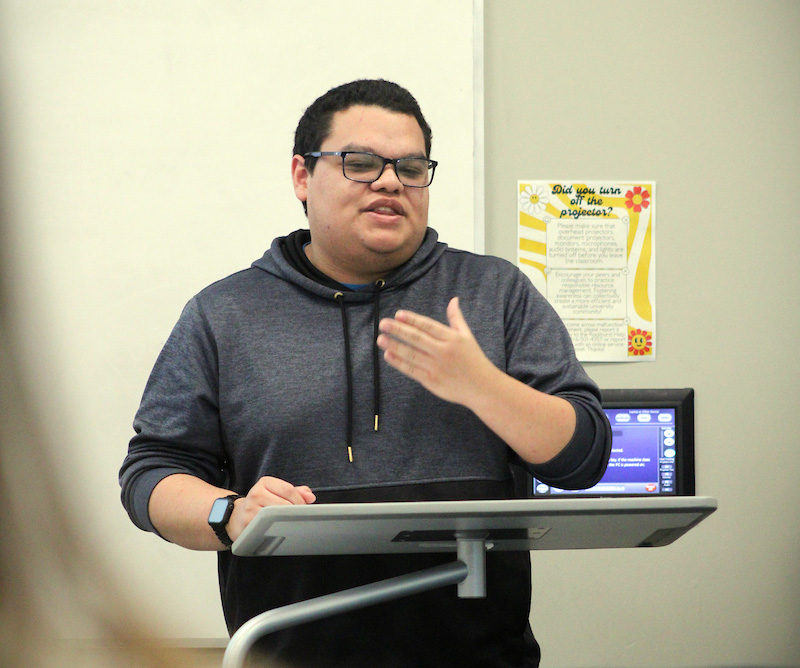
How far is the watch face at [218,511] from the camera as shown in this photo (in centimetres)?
102

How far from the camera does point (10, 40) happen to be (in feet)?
0.61

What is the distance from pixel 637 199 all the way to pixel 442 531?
1.54 metres

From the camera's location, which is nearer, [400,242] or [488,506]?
[488,506]

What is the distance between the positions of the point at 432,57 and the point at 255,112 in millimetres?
A: 483

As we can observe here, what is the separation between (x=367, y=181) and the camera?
1.35 metres

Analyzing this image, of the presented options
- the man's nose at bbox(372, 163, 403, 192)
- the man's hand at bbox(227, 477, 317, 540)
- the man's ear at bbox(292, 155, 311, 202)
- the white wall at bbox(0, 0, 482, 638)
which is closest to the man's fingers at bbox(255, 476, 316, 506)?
the man's hand at bbox(227, 477, 317, 540)

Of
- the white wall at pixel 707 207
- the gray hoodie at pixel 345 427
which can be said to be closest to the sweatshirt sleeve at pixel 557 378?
the gray hoodie at pixel 345 427

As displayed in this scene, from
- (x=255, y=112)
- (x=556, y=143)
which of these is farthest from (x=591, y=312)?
(x=255, y=112)

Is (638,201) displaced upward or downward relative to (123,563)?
upward

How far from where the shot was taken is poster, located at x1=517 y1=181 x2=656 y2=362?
2182 millimetres

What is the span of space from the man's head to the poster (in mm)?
822

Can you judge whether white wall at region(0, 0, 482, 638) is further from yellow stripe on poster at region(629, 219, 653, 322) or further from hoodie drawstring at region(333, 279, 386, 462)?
hoodie drawstring at region(333, 279, 386, 462)

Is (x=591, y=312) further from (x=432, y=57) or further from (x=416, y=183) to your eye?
(x=416, y=183)

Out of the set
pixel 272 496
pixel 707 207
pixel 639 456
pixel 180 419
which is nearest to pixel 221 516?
pixel 272 496
